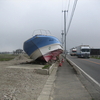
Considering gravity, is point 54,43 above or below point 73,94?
above

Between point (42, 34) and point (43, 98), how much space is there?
11.5 metres

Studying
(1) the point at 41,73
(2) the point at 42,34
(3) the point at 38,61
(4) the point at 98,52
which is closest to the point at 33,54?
(3) the point at 38,61

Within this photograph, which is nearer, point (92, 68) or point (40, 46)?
point (92, 68)

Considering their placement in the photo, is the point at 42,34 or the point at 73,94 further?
the point at 42,34

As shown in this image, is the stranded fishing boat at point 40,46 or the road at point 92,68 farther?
the stranded fishing boat at point 40,46

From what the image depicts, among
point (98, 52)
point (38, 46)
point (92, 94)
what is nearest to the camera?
point (92, 94)

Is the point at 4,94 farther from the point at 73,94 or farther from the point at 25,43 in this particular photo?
the point at 25,43

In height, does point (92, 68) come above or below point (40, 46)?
below

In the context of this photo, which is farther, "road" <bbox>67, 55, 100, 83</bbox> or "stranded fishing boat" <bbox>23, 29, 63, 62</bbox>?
"stranded fishing boat" <bbox>23, 29, 63, 62</bbox>

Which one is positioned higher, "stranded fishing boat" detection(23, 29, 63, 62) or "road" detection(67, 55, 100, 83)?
"stranded fishing boat" detection(23, 29, 63, 62)

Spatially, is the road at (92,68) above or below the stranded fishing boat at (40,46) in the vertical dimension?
below

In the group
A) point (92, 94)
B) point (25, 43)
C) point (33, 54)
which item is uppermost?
point (25, 43)

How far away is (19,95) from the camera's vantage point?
16.5 ft

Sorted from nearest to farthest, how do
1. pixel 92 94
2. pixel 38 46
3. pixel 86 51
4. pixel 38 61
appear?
pixel 92 94 → pixel 38 46 → pixel 38 61 → pixel 86 51
